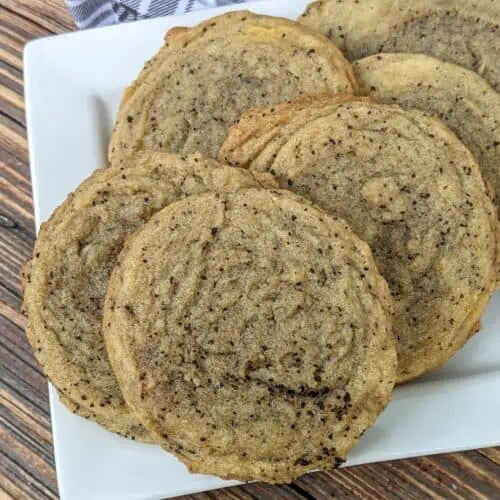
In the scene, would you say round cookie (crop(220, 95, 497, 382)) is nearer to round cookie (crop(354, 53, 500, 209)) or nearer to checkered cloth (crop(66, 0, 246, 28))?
round cookie (crop(354, 53, 500, 209))

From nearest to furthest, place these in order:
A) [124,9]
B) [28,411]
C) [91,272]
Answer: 1. [91,272]
2. [28,411]
3. [124,9]

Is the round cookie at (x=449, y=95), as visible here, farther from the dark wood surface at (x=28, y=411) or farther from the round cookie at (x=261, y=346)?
the dark wood surface at (x=28, y=411)

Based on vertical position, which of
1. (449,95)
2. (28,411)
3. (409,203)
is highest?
(449,95)

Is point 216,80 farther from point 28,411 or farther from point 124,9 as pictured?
point 28,411

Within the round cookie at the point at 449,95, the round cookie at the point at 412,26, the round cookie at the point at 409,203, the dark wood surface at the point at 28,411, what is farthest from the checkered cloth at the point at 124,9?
the round cookie at the point at 409,203

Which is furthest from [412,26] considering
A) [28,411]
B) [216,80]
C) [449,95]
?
[28,411]

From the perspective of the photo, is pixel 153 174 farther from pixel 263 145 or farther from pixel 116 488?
pixel 116 488
